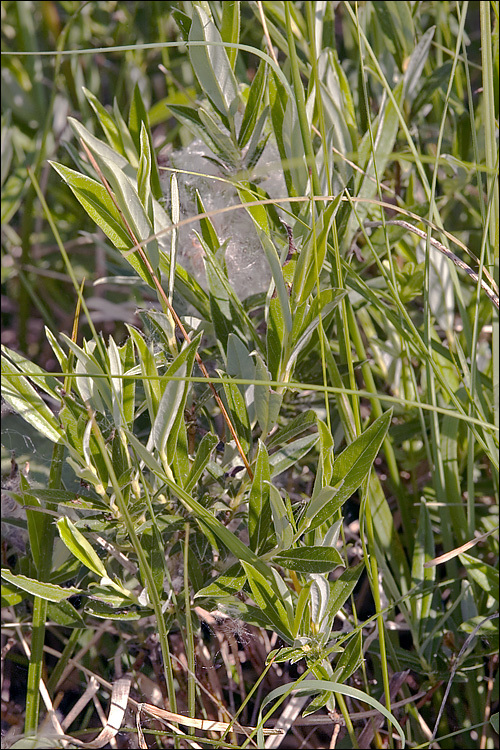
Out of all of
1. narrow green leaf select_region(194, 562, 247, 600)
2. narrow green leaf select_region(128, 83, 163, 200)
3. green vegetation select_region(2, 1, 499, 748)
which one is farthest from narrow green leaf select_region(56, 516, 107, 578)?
narrow green leaf select_region(128, 83, 163, 200)

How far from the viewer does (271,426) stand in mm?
783

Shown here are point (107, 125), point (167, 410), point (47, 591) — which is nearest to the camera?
point (167, 410)

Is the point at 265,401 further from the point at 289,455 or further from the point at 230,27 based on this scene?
the point at 230,27

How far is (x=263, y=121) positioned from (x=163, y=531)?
0.51 meters

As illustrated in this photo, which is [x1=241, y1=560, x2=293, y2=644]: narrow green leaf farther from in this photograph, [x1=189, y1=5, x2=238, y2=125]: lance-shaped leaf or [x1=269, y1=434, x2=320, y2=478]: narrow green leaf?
[x1=189, y1=5, x2=238, y2=125]: lance-shaped leaf

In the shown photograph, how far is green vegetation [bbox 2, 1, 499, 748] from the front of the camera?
717 mm

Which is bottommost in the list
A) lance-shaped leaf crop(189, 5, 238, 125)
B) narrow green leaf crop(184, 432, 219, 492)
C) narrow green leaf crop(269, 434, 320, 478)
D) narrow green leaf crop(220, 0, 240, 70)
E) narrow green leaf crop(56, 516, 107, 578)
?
narrow green leaf crop(56, 516, 107, 578)

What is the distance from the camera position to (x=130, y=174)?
82 cm

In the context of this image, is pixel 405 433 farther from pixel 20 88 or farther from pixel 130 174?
pixel 20 88

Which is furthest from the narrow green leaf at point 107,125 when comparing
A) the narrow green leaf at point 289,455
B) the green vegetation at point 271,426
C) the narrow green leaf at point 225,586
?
the narrow green leaf at point 225,586

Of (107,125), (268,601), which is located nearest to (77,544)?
(268,601)

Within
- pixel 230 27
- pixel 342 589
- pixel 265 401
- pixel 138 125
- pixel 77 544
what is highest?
pixel 230 27

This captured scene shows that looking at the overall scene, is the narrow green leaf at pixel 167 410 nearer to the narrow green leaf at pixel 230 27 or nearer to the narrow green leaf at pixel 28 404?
the narrow green leaf at pixel 28 404

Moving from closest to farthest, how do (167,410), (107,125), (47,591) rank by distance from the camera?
1. (167,410)
2. (47,591)
3. (107,125)
